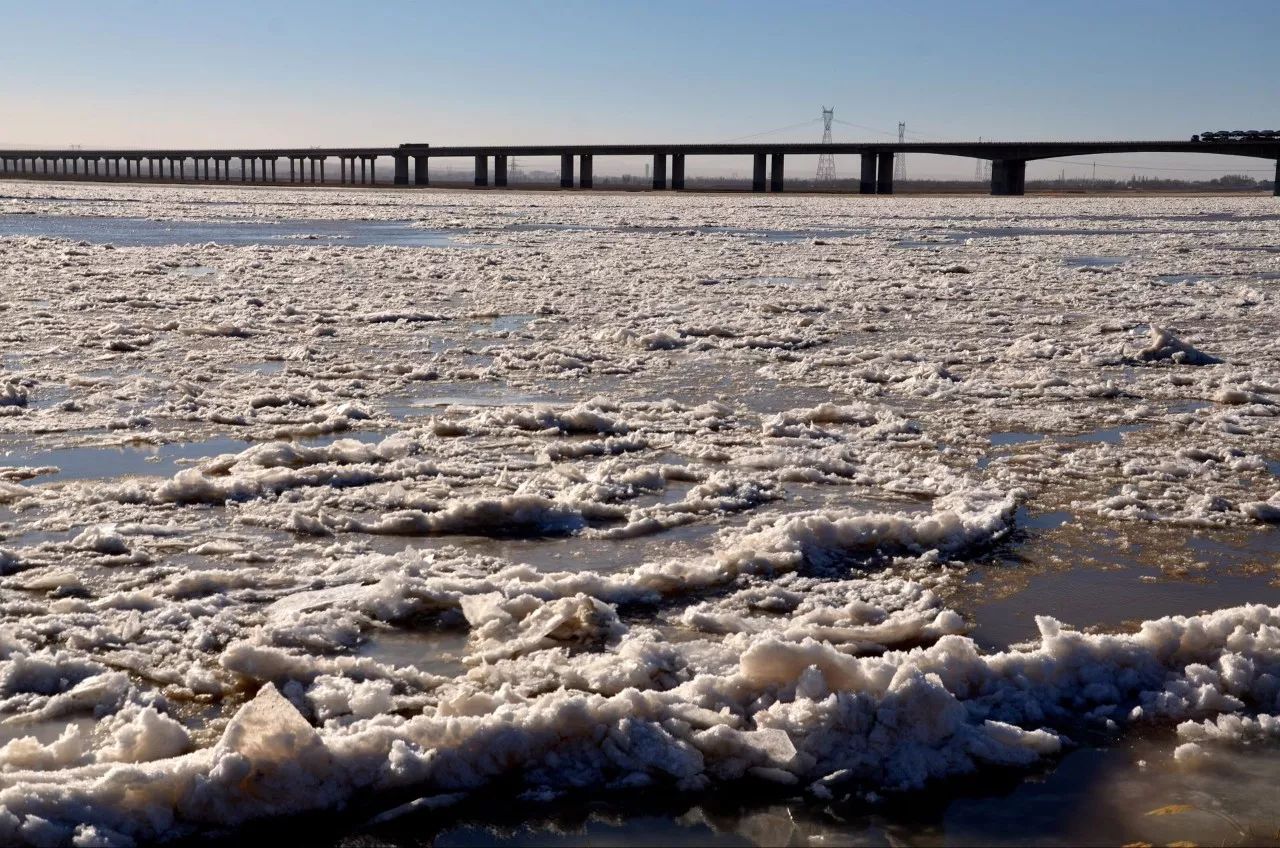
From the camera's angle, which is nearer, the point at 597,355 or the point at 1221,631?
the point at 1221,631

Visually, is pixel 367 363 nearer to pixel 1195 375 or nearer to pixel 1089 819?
pixel 1195 375

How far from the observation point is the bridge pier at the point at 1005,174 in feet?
322

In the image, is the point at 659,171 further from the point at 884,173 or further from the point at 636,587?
the point at 636,587

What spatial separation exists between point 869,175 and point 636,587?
10774cm

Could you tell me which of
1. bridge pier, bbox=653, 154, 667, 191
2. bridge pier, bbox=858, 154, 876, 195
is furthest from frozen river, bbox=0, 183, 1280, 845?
bridge pier, bbox=653, 154, 667, 191

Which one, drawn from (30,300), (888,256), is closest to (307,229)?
(888,256)

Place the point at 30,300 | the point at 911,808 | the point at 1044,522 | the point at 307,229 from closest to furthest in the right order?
the point at 911,808 < the point at 1044,522 < the point at 30,300 < the point at 307,229

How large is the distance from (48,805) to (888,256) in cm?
2349

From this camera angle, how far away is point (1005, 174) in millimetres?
98812

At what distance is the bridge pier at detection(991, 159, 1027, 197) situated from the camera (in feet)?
322

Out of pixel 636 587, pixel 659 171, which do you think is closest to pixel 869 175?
pixel 659 171

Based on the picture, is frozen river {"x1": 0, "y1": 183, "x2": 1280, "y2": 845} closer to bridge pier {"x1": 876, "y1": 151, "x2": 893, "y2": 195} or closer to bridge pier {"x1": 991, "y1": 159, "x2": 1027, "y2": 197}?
bridge pier {"x1": 991, "y1": 159, "x2": 1027, "y2": 197}

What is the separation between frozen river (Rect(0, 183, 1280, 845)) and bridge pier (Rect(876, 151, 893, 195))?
99163mm

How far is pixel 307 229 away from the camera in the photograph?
121ft
